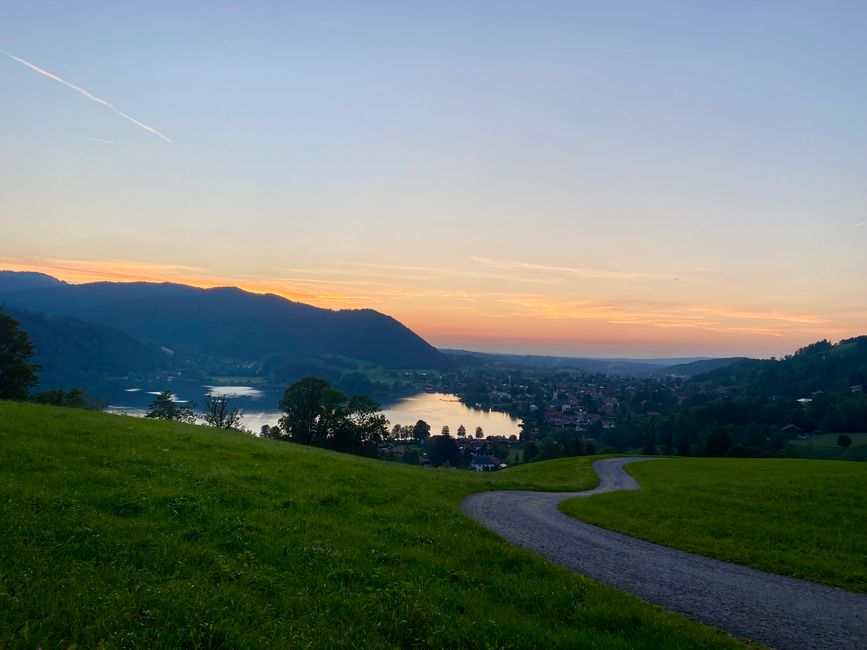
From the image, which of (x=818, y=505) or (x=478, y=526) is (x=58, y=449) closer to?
(x=478, y=526)

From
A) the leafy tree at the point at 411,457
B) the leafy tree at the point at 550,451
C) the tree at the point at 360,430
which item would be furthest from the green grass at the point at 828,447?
the tree at the point at 360,430

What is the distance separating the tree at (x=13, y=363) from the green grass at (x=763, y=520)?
5739 centimetres

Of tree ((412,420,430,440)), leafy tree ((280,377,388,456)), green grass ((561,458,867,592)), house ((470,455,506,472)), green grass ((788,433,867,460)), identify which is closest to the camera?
green grass ((561,458,867,592))

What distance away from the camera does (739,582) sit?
13.3m

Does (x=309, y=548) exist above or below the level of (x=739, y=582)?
above

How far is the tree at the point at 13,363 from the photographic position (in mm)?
50531

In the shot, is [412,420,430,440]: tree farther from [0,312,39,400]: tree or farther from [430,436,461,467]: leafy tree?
[0,312,39,400]: tree

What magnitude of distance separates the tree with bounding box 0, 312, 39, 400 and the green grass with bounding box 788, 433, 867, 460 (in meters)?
129

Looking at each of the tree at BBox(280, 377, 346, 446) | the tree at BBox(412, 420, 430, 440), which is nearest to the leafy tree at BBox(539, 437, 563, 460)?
the tree at BBox(412, 420, 430, 440)

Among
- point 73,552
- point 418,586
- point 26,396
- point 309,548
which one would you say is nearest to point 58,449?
point 73,552

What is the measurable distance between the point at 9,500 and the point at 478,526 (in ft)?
40.5

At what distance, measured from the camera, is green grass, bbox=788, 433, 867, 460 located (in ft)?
331

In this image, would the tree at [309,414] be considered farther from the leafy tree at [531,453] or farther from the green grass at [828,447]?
the green grass at [828,447]

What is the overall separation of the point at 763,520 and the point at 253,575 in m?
20.2
